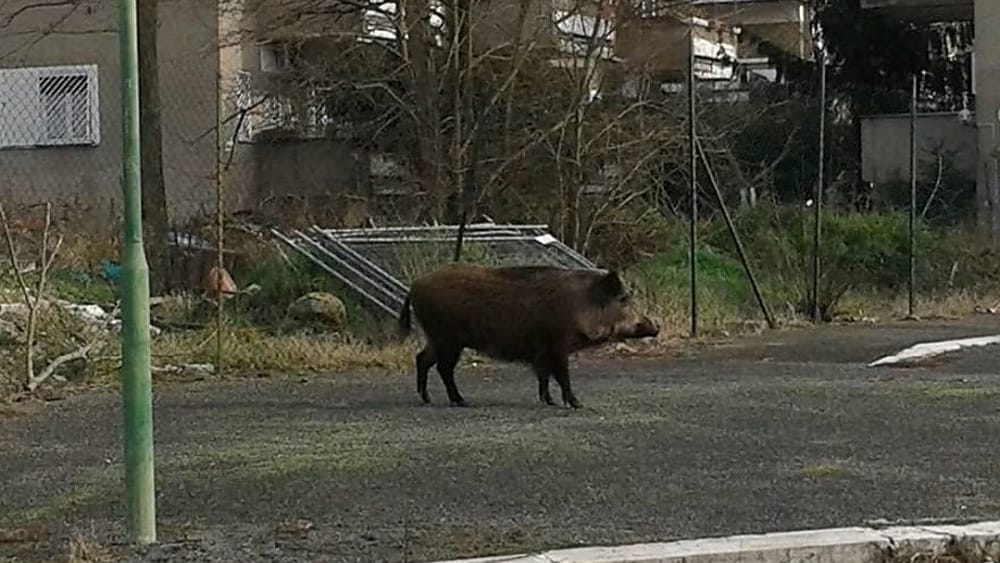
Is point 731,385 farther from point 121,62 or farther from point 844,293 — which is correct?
point 844,293

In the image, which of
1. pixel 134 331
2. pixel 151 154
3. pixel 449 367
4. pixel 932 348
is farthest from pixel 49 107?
pixel 134 331

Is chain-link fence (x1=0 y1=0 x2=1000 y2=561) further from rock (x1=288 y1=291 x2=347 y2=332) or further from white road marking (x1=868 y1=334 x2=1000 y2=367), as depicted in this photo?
white road marking (x1=868 y1=334 x2=1000 y2=367)

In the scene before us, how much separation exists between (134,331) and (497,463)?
2439 mm

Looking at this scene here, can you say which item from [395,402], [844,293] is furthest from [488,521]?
[844,293]

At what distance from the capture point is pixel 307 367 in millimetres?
13477

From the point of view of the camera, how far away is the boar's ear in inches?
461

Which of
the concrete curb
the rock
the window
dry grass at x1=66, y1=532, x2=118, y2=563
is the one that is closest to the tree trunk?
the rock

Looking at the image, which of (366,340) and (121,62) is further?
(366,340)

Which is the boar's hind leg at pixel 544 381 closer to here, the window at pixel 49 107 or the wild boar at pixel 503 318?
the wild boar at pixel 503 318

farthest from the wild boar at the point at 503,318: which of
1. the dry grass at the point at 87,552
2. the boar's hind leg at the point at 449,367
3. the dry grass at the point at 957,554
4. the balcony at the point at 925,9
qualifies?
the balcony at the point at 925,9

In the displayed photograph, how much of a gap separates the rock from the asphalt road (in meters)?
1.60

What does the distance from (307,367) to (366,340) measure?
1.11 meters

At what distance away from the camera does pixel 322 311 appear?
14.7m

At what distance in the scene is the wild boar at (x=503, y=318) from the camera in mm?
11297
